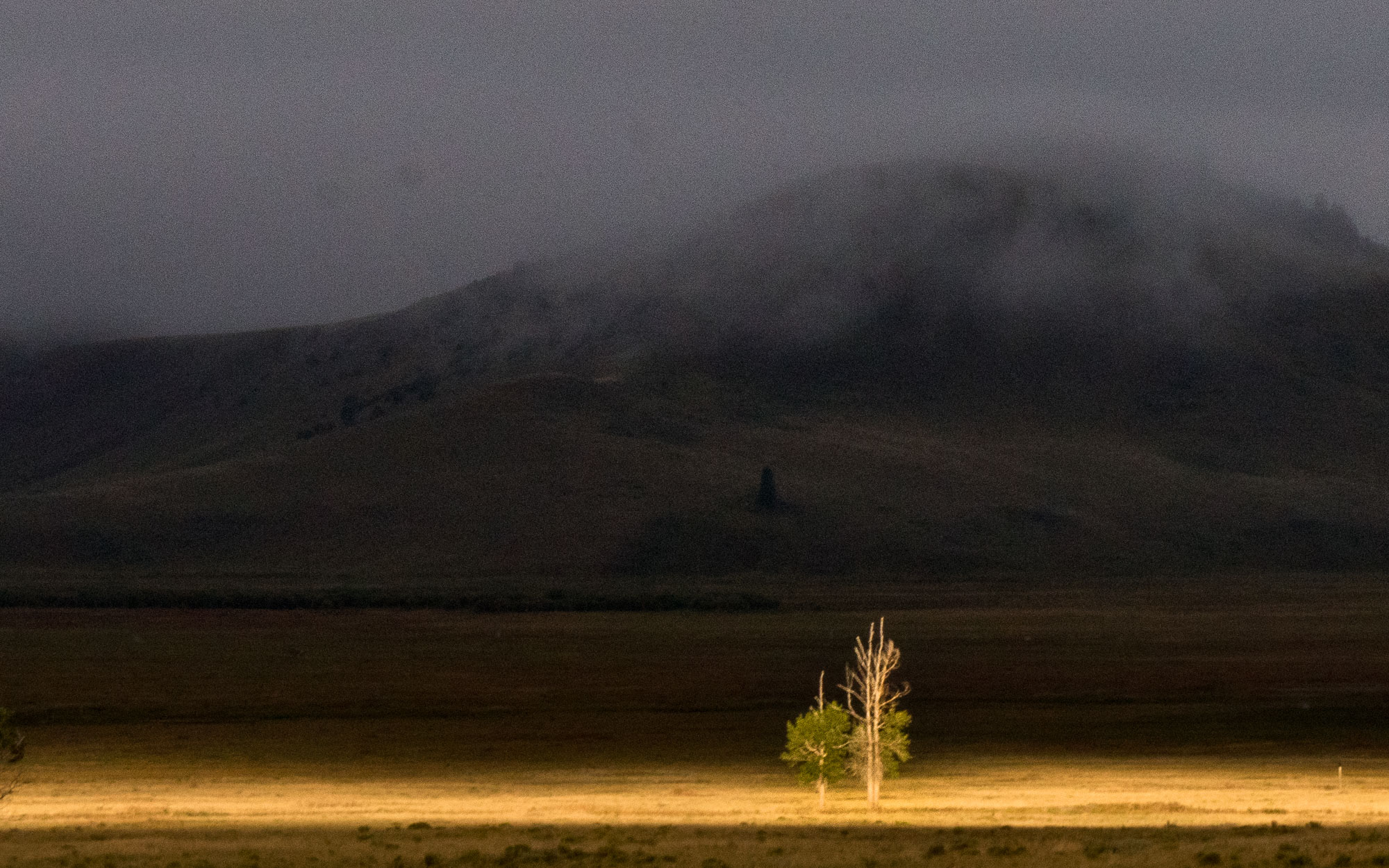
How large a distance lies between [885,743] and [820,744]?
4.90ft

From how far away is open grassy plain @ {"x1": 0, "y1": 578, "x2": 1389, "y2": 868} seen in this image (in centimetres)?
3653

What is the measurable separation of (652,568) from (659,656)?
81.1 metres

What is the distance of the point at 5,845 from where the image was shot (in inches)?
1451

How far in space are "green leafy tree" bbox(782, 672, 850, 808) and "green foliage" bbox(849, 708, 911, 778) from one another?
0.33 metres

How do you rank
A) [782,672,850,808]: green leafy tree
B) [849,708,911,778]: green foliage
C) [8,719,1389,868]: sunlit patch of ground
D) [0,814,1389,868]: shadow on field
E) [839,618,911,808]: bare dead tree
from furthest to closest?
[782,672,850,808]: green leafy tree → [849,708,911,778]: green foliage → [839,618,911,808]: bare dead tree → [8,719,1389,868]: sunlit patch of ground → [0,814,1389,868]: shadow on field

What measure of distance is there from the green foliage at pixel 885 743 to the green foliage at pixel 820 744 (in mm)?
369

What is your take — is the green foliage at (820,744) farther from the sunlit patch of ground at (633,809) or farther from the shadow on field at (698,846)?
the shadow on field at (698,846)

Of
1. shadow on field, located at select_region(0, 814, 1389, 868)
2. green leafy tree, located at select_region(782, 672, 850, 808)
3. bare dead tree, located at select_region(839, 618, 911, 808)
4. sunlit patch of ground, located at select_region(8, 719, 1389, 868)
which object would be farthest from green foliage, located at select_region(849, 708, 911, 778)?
shadow on field, located at select_region(0, 814, 1389, 868)

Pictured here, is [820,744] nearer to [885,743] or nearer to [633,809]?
[885,743]

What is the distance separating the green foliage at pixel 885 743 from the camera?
44.6 meters

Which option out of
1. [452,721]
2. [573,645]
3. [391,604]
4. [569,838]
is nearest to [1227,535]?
[391,604]

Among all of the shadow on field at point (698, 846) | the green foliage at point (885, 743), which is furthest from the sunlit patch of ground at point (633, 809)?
the green foliage at point (885, 743)

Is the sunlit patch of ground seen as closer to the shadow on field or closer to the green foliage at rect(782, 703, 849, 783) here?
the shadow on field

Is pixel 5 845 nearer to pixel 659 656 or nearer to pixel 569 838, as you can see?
pixel 569 838
